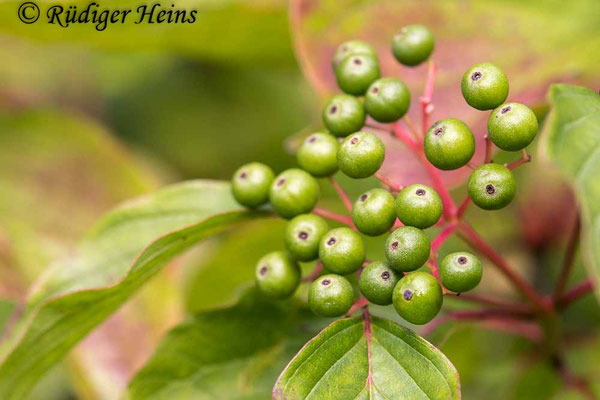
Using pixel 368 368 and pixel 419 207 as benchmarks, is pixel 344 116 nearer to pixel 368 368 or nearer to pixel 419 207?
pixel 419 207

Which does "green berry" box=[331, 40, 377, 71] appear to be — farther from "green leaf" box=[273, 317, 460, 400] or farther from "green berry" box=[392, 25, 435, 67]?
"green leaf" box=[273, 317, 460, 400]

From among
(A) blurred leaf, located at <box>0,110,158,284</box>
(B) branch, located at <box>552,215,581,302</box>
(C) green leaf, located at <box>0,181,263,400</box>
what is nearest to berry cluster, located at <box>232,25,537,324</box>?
(C) green leaf, located at <box>0,181,263,400</box>

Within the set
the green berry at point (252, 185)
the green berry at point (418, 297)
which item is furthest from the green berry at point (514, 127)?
the green berry at point (252, 185)

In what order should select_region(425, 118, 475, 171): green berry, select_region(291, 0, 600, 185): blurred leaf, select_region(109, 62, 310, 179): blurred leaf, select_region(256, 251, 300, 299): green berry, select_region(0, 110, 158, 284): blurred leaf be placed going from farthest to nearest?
select_region(109, 62, 310, 179): blurred leaf → select_region(0, 110, 158, 284): blurred leaf → select_region(291, 0, 600, 185): blurred leaf → select_region(256, 251, 300, 299): green berry → select_region(425, 118, 475, 171): green berry

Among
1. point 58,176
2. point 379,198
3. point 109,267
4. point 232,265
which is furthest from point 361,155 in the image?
point 58,176

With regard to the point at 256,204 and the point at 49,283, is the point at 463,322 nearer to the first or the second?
the point at 256,204

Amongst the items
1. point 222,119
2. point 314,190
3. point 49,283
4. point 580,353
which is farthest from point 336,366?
point 222,119

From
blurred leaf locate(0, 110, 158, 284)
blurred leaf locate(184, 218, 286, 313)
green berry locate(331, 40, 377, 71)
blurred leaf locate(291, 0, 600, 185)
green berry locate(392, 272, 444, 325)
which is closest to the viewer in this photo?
green berry locate(392, 272, 444, 325)

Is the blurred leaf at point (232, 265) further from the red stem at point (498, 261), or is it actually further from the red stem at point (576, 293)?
the red stem at point (576, 293)
